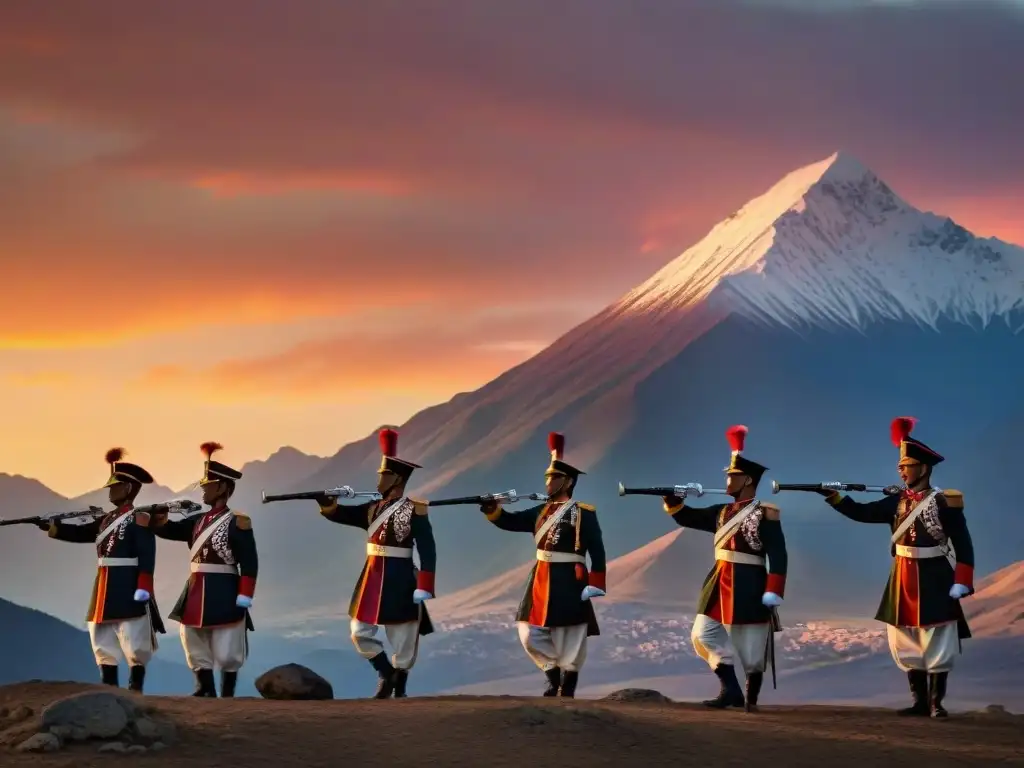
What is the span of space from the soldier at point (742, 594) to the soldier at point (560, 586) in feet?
3.31

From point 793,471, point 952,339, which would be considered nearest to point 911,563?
point 793,471

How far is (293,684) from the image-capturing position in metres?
13.9

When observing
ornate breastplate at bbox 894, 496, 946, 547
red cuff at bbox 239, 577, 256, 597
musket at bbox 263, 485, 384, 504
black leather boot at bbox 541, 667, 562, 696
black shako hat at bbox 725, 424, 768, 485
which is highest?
black shako hat at bbox 725, 424, 768, 485

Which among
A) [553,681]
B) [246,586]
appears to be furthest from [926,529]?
[246,586]

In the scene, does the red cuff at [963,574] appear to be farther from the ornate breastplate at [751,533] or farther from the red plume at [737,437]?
the red plume at [737,437]

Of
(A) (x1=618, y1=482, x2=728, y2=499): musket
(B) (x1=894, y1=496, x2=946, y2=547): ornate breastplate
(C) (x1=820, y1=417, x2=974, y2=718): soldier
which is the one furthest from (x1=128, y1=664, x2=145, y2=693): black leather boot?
(B) (x1=894, y1=496, x2=946, y2=547): ornate breastplate

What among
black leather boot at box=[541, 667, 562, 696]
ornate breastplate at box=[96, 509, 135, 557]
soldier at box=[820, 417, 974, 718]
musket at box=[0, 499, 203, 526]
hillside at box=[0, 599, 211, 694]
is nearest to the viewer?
soldier at box=[820, 417, 974, 718]

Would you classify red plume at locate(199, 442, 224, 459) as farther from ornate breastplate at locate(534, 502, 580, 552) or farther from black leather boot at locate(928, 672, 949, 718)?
black leather boot at locate(928, 672, 949, 718)

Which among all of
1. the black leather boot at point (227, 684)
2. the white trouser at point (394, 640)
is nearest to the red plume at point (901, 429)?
the white trouser at point (394, 640)

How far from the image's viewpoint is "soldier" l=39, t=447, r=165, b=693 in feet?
46.5

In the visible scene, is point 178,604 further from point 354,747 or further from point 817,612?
point 817,612

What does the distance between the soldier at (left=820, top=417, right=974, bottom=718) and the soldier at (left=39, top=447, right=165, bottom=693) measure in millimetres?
6046

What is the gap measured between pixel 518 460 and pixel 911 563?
127ft

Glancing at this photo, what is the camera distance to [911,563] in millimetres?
13797
